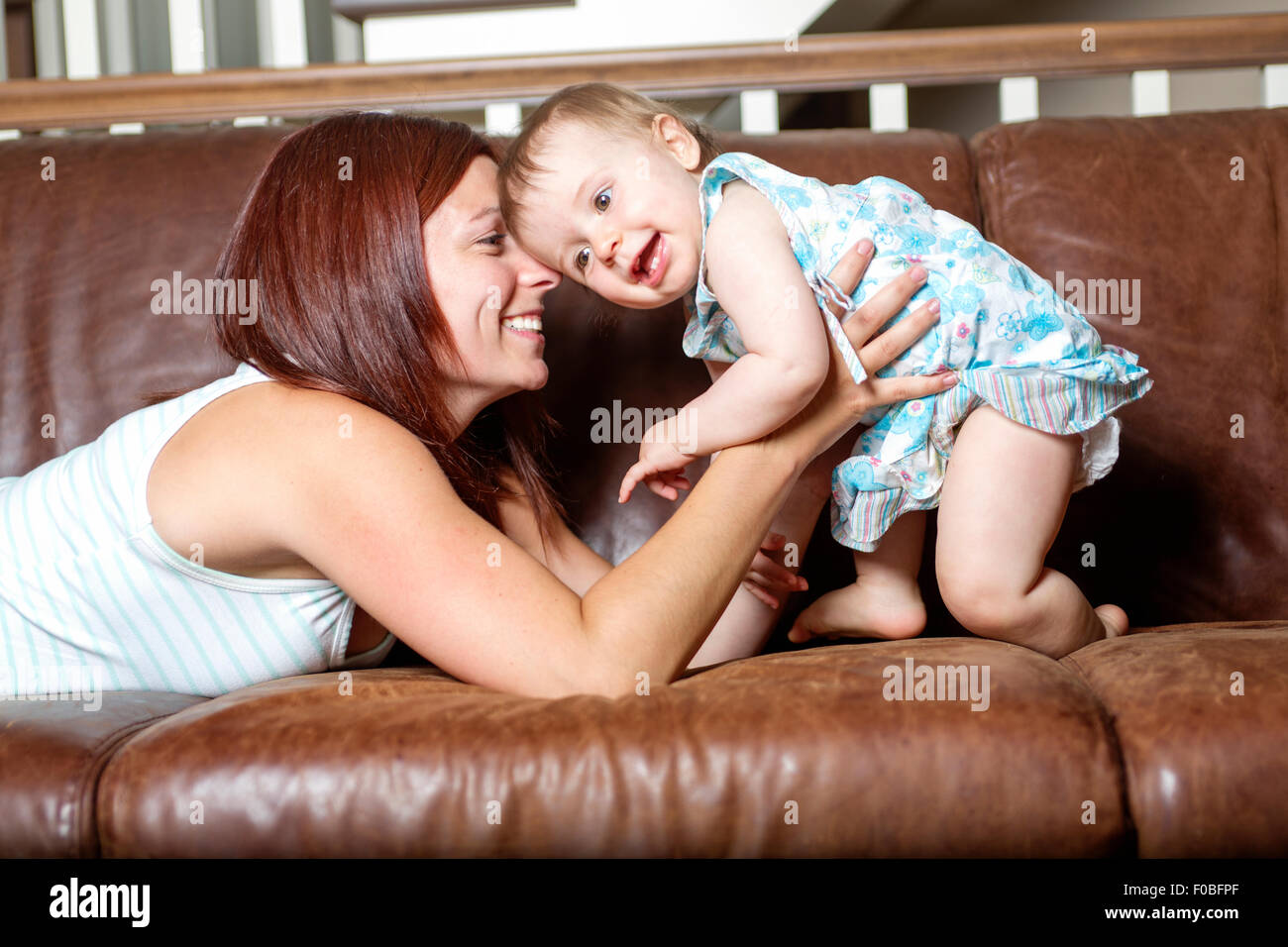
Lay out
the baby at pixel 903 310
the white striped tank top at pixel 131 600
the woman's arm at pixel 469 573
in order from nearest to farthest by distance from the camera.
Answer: the woman's arm at pixel 469 573, the white striped tank top at pixel 131 600, the baby at pixel 903 310

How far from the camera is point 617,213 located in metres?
1.11

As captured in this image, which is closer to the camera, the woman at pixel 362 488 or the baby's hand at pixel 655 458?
the woman at pixel 362 488

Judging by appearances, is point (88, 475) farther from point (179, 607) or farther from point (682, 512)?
point (682, 512)

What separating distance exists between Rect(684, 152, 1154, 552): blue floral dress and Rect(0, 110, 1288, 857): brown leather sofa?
0.23m

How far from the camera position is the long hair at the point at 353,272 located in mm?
1033

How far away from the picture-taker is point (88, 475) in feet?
3.43

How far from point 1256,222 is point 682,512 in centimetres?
96

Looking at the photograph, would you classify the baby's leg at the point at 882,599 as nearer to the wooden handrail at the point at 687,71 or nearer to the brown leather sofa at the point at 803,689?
the brown leather sofa at the point at 803,689

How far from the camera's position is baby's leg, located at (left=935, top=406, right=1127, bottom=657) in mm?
1114

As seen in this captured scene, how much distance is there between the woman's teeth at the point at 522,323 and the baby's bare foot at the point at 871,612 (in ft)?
1.58
